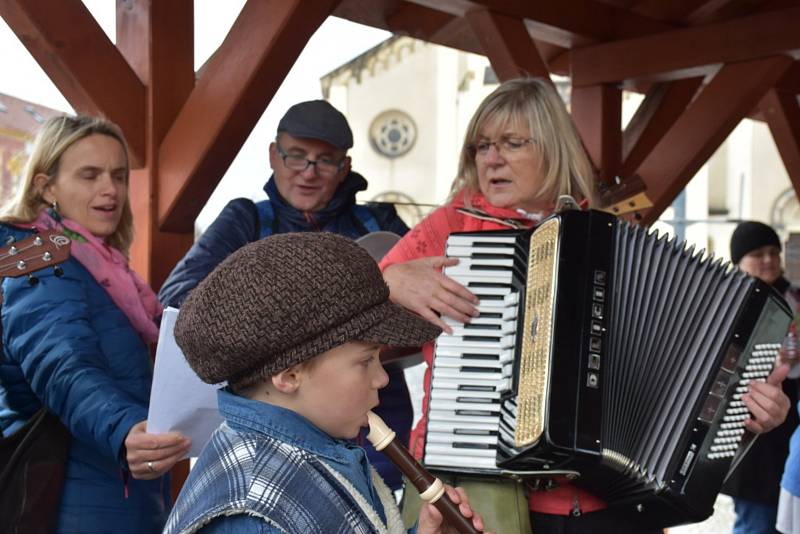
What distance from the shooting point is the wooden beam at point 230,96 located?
3.26m

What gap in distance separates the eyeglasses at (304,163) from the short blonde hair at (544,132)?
595mm

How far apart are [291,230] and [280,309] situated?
1.60m

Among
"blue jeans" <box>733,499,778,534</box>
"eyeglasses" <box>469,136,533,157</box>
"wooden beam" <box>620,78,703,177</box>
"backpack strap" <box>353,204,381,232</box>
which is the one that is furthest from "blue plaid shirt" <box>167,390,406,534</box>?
"wooden beam" <box>620,78,703,177</box>

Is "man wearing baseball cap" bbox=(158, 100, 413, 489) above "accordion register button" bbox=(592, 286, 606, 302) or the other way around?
above

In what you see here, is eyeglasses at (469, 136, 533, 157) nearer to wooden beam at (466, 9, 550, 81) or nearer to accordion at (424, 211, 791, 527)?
accordion at (424, 211, 791, 527)

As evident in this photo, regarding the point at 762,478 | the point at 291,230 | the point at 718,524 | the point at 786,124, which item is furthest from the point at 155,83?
the point at 718,524

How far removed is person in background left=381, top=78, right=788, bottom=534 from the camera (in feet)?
7.54

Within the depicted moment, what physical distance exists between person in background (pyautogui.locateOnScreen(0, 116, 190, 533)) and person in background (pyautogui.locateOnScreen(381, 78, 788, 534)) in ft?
1.98

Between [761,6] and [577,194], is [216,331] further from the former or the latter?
[761,6]

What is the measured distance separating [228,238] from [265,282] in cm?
157

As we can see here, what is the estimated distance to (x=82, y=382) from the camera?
2.26m

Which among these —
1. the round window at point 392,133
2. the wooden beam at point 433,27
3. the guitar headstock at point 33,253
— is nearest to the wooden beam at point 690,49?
the wooden beam at point 433,27

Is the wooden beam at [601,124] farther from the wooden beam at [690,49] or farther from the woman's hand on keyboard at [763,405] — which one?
the woman's hand on keyboard at [763,405]

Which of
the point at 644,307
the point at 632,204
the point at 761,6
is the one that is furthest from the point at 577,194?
the point at 761,6
